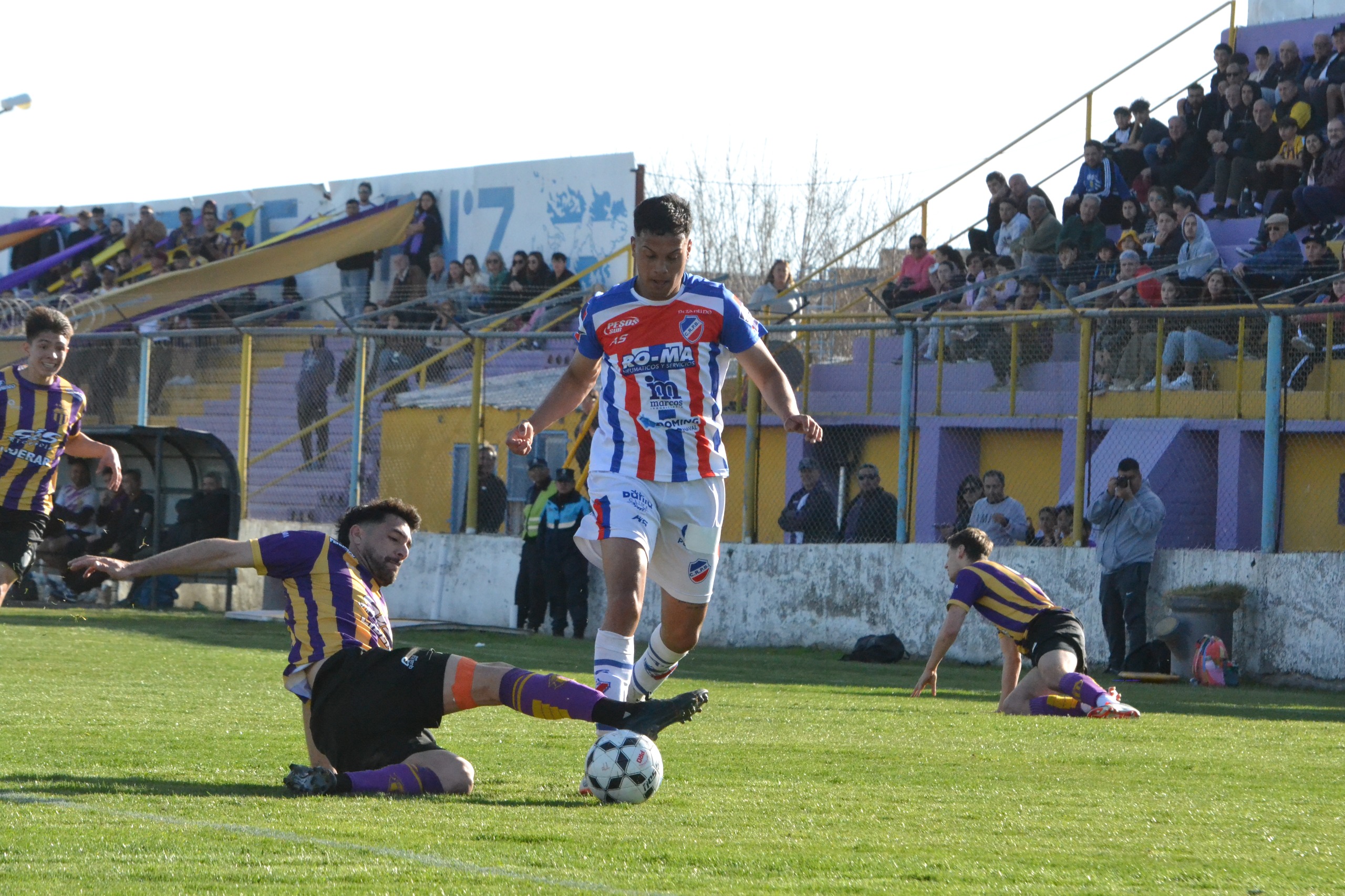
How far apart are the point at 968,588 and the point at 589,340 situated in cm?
493

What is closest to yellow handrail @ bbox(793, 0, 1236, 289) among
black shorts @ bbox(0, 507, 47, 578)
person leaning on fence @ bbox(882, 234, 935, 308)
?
person leaning on fence @ bbox(882, 234, 935, 308)

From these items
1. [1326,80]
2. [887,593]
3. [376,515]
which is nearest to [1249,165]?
[1326,80]

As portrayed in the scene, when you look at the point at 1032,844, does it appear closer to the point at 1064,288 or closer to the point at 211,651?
the point at 211,651

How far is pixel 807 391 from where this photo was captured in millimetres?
20453

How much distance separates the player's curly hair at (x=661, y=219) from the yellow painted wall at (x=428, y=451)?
15084 millimetres

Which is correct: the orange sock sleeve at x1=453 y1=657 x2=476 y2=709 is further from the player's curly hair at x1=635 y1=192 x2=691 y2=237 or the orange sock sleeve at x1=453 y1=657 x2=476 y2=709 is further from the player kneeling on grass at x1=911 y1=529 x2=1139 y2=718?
the player kneeling on grass at x1=911 y1=529 x2=1139 y2=718

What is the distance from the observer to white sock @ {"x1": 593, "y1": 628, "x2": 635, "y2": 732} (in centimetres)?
650

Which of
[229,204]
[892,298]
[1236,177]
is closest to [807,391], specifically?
[892,298]

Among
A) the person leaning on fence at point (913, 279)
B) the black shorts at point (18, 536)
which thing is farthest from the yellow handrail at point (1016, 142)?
the black shorts at point (18, 536)

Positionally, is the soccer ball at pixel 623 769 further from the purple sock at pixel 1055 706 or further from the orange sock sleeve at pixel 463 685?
the purple sock at pixel 1055 706

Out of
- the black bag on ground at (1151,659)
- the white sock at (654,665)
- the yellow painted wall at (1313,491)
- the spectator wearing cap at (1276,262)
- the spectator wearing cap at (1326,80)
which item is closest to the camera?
the white sock at (654,665)

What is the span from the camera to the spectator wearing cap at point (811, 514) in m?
17.9

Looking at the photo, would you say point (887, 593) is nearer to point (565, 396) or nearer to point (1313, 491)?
point (1313, 491)

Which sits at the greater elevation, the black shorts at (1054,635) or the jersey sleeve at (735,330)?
the jersey sleeve at (735,330)
